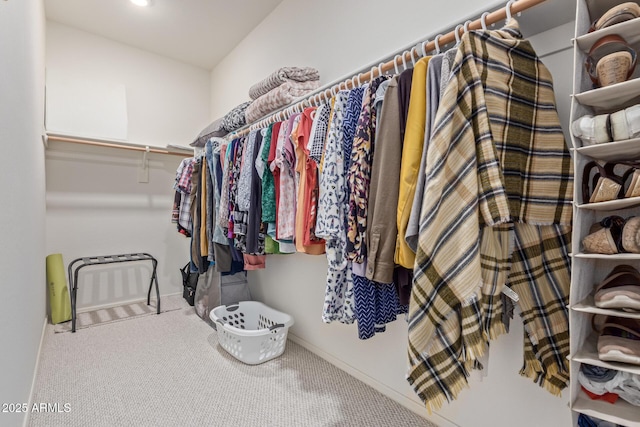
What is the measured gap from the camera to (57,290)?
2520 millimetres

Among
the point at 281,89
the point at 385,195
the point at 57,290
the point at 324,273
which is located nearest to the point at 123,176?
the point at 57,290

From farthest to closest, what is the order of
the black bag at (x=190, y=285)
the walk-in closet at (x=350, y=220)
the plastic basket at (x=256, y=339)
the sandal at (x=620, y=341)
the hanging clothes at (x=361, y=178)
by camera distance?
1. the black bag at (x=190, y=285)
2. the plastic basket at (x=256, y=339)
3. the hanging clothes at (x=361, y=178)
4. the walk-in closet at (x=350, y=220)
5. the sandal at (x=620, y=341)

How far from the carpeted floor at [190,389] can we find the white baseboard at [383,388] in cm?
3

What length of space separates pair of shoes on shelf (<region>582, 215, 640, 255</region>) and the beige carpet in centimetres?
302

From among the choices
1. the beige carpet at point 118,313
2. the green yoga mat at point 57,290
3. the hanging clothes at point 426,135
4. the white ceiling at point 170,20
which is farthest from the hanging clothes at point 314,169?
the green yoga mat at point 57,290

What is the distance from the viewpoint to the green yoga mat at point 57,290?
98.4 inches

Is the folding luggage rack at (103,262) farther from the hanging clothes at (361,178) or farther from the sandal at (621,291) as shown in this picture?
the sandal at (621,291)

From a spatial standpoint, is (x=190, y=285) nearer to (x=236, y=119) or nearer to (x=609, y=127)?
(x=236, y=119)

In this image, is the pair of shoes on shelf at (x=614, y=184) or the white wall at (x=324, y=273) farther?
the white wall at (x=324, y=273)

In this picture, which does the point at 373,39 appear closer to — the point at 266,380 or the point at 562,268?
the point at 562,268

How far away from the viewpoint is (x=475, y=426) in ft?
4.01

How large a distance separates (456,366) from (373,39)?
1519mm

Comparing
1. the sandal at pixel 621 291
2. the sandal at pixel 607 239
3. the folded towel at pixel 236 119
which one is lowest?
the sandal at pixel 621 291

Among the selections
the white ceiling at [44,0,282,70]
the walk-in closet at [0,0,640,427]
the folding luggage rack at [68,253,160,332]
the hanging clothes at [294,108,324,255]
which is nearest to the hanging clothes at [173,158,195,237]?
the walk-in closet at [0,0,640,427]
